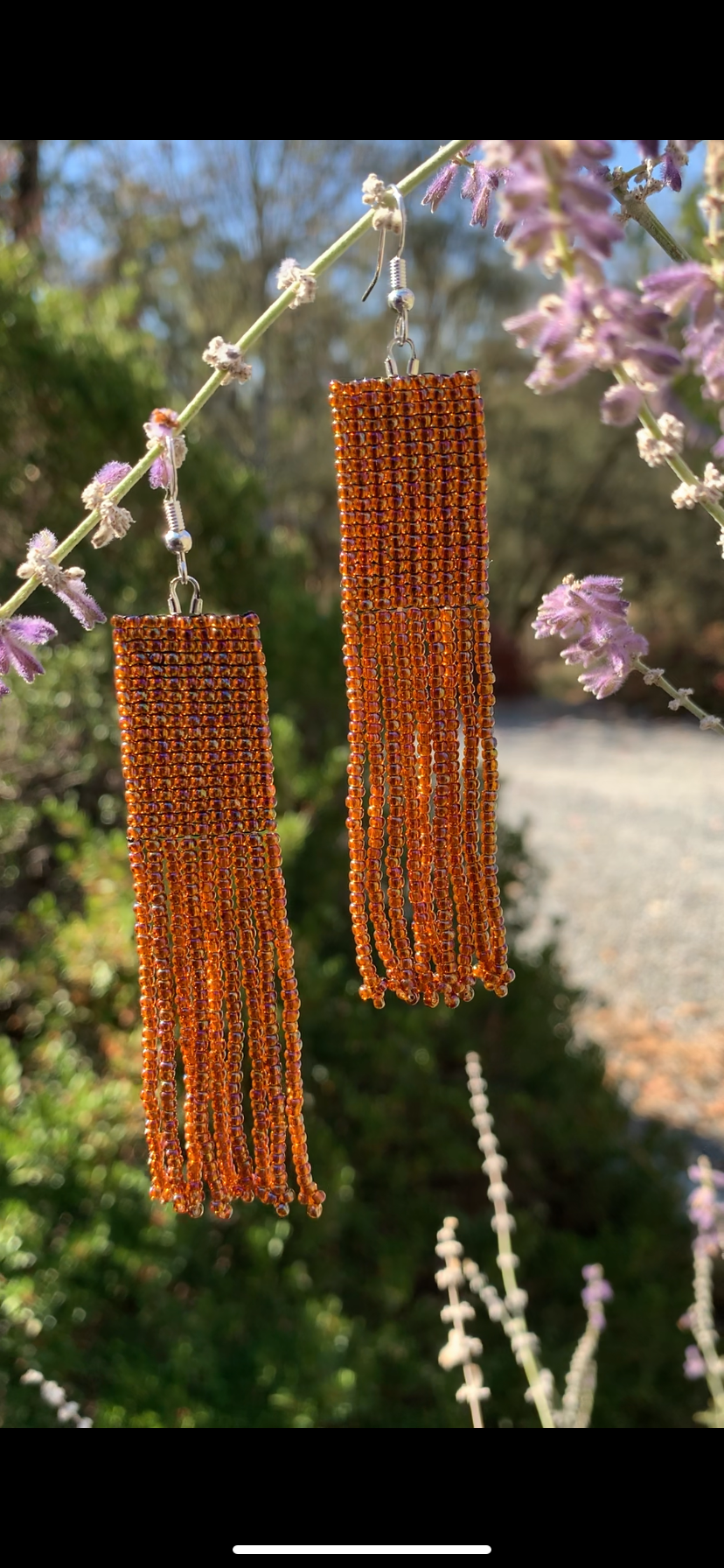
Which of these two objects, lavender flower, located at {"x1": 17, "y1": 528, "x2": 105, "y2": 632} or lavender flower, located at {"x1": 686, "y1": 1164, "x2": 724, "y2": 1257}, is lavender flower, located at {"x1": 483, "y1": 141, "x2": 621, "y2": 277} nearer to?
lavender flower, located at {"x1": 17, "y1": 528, "x2": 105, "y2": 632}

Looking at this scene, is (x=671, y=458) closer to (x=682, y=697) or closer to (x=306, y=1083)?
(x=682, y=697)

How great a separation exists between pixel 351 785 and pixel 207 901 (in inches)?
4.7

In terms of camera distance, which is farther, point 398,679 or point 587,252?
point 398,679

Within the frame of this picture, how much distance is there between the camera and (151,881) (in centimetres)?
72

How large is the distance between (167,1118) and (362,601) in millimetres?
323

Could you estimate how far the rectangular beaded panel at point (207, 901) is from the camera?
0.69 m

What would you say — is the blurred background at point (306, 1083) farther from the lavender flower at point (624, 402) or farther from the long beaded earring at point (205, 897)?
the long beaded earring at point (205, 897)

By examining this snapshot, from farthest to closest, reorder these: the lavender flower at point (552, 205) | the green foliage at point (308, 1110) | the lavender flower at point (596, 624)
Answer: the green foliage at point (308, 1110), the lavender flower at point (596, 624), the lavender flower at point (552, 205)

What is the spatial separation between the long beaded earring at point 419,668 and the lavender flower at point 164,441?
9 centimetres

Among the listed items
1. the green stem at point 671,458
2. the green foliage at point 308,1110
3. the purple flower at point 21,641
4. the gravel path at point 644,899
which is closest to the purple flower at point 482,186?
the green stem at point 671,458

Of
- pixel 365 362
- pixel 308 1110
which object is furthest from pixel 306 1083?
pixel 365 362

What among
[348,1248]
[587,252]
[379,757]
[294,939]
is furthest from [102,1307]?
[587,252]
